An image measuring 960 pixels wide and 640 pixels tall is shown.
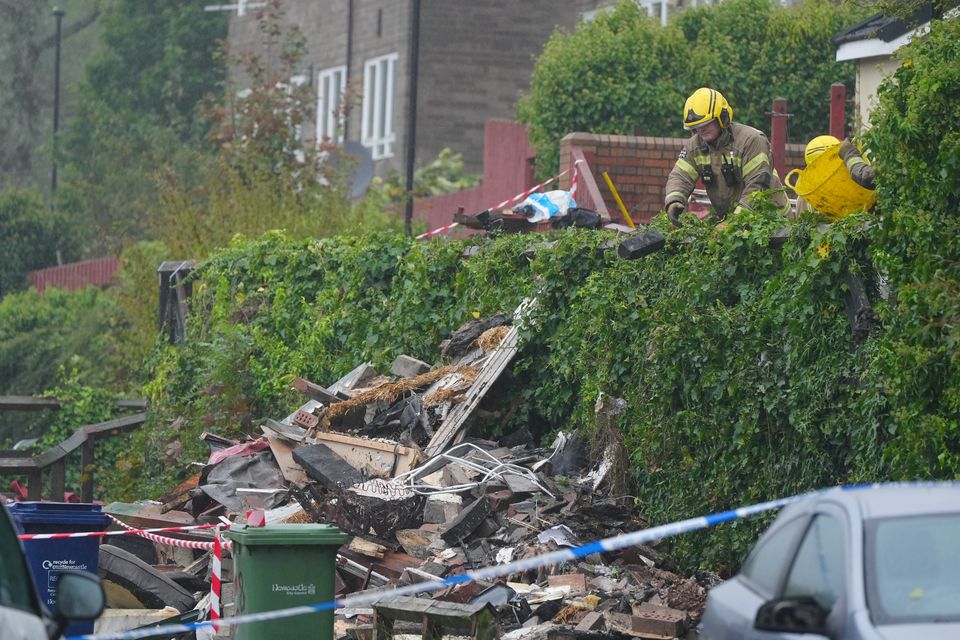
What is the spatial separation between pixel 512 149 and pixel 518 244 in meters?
10.5

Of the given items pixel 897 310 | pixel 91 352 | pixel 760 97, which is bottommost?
pixel 91 352

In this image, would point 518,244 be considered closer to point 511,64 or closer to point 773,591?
point 773,591

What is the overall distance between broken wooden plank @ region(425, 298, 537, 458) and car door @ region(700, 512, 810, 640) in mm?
6384

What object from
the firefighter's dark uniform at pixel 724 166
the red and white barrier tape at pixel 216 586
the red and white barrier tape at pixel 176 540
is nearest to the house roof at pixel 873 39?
the firefighter's dark uniform at pixel 724 166

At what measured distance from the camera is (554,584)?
33.7ft

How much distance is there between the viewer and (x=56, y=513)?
10.5 m

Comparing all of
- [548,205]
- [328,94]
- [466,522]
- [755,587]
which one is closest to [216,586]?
[466,522]

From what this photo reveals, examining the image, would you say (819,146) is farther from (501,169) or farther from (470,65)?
(470,65)

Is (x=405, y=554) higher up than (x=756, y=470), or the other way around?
(x=756, y=470)

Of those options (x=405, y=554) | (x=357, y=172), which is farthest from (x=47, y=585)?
(x=357, y=172)

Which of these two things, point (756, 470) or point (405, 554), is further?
point (405, 554)

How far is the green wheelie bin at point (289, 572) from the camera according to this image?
30.0 feet

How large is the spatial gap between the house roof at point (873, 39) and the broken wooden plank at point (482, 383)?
16.2 ft

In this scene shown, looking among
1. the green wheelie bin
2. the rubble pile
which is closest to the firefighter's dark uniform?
the rubble pile
